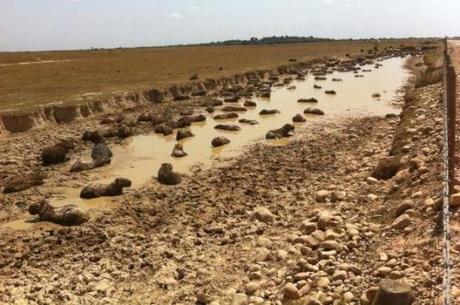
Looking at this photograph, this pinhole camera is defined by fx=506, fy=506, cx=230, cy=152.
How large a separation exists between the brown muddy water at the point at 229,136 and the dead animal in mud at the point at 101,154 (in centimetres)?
28

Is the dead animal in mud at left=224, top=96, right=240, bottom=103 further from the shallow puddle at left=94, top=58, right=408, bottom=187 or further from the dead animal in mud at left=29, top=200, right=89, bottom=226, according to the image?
the dead animal in mud at left=29, top=200, right=89, bottom=226

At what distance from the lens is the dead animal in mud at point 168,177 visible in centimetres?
1616

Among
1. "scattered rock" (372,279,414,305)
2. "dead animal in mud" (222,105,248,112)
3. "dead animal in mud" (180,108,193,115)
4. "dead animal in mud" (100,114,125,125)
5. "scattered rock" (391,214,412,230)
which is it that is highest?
"scattered rock" (372,279,414,305)

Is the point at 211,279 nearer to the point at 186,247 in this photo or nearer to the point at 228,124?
the point at 186,247

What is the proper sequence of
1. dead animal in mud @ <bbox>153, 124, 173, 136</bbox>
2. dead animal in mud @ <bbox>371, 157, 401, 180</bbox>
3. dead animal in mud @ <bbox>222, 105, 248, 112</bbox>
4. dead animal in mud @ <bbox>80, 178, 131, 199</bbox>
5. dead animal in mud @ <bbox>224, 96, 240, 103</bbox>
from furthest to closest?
dead animal in mud @ <bbox>224, 96, 240, 103</bbox> < dead animal in mud @ <bbox>222, 105, 248, 112</bbox> < dead animal in mud @ <bbox>153, 124, 173, 136</bbox> < dead animal in mud @ <bbox>80, 178, 131, 199</bbox> < dead animal in mud @ <bbox>371, 157, 401, 180</bbox>

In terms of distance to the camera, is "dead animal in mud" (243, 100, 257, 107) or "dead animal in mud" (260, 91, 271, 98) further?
"dead animal in mud" (260, 91, 271, 98)

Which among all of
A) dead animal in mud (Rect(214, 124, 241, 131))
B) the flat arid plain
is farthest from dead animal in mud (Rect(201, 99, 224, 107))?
dead animal in mud (Rect(214, 124, 241, 131))

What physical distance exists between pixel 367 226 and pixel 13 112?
19.1 meters

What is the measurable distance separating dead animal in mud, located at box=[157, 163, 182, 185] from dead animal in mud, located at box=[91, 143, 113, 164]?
3.37 meters

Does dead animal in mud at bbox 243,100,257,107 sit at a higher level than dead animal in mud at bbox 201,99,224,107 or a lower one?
lower

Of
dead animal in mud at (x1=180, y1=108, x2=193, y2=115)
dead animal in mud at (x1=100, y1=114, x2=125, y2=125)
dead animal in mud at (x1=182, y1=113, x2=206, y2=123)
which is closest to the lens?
dead animal in mud at (x1=100, y1=114, x2=125, y2=125)

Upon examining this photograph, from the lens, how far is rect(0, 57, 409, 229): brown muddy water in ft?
56.4

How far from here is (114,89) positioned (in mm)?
32906

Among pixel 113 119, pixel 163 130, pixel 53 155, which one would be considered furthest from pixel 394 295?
pixel 113 119
